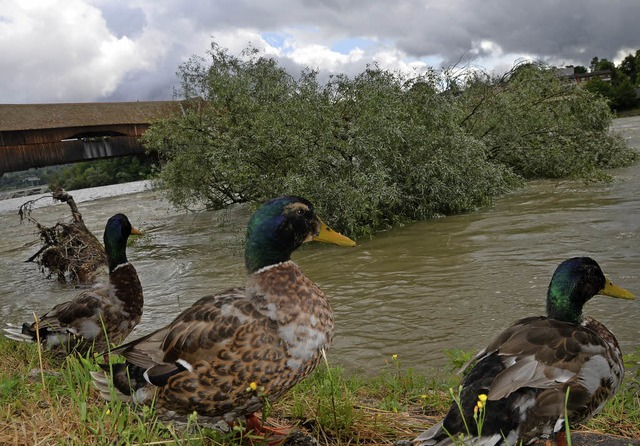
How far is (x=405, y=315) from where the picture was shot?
7.01 m

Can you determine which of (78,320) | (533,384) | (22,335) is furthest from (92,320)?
(533,384)

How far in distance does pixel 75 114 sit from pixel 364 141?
78.0ft

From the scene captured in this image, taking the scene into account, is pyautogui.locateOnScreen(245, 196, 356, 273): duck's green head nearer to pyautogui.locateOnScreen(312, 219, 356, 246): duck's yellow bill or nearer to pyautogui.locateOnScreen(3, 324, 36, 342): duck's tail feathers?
pyautogui.locateOnScreen(312, 219, 356, 246): duck's yellow bill

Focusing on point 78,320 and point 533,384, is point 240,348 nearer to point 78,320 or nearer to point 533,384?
point 533,384

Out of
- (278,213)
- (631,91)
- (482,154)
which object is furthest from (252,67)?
(631,91)

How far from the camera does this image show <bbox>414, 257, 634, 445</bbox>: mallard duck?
94.3 inches

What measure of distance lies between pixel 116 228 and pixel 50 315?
127 cm

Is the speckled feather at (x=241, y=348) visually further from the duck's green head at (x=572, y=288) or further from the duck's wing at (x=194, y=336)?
the duck's green head at (x=572, y=288)

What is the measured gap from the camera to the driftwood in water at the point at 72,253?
10797 millimetres

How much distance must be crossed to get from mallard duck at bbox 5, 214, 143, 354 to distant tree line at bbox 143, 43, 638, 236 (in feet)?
21.2

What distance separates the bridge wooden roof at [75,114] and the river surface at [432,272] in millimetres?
14331

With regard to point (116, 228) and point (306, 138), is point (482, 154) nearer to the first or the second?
point (306, 138)

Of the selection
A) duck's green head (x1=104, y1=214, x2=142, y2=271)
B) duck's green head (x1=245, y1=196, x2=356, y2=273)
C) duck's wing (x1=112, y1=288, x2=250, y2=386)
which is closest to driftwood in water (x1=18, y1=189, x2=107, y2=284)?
duck's green head (x1=104, y1=214, x2=142, y2=271)

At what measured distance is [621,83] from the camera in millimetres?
82875
